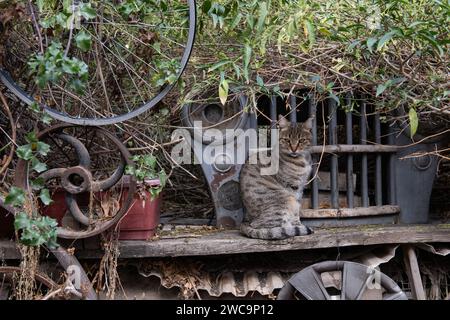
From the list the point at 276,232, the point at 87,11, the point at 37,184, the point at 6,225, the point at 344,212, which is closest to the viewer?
the point at 87,11

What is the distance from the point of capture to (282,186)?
4195mm

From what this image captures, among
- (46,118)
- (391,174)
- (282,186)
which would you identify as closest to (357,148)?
(391,174)

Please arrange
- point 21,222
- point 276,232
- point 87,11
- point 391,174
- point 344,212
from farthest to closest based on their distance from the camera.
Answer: point 391,174 → point 344,212 → point 276,232 → point 21,222 → point 87,11

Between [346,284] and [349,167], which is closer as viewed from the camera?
[346,284]

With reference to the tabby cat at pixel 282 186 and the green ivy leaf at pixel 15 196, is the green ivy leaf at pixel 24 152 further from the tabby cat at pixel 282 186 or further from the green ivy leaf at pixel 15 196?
the tabby cat at pixel 282 186

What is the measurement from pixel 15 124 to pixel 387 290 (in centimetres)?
239

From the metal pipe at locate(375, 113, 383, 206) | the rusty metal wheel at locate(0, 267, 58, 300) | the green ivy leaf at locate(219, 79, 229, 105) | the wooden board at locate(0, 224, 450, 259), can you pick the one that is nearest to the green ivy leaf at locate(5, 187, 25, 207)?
the rusty metal wheel at locate(0, 267, 58, 300)

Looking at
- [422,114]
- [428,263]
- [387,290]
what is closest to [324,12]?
[422,114]

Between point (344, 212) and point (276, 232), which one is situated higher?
point (344, 212)

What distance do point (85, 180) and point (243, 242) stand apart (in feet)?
3.50

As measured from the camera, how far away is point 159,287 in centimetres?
388

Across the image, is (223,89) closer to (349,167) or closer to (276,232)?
(276,232)
